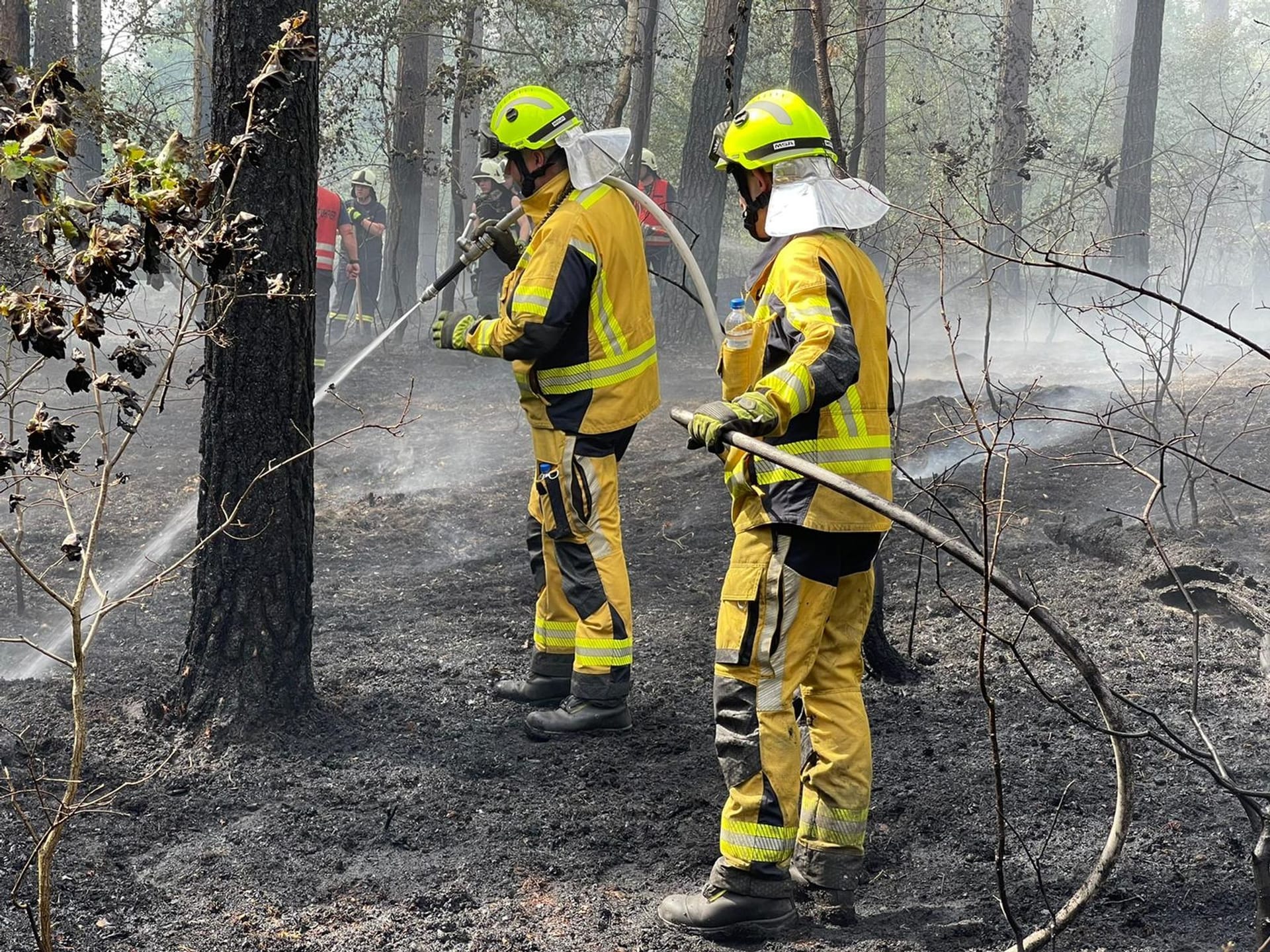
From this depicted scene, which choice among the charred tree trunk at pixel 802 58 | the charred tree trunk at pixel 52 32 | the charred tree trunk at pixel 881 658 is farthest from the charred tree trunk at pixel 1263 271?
the charred tree trunk at pixel 881 658

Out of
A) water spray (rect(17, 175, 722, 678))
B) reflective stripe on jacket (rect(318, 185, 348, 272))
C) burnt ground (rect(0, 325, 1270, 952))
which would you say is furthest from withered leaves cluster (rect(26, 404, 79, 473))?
reflective stripe on jacket (rect(318, 185, 348, 272))

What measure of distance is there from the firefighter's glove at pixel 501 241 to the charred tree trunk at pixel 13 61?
5.12 metres

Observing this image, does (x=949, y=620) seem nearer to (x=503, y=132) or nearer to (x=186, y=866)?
(x=503, y=132)

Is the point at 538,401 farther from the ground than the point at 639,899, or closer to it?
farther from the ground

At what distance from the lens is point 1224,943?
3.01 m

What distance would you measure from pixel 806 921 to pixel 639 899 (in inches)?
18.9

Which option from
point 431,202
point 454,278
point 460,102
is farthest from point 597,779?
point 431,202

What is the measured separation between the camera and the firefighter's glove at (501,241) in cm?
496

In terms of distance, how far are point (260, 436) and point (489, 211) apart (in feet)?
29.9

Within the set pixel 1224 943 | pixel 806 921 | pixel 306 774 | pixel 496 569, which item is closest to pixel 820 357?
pixel 806 921

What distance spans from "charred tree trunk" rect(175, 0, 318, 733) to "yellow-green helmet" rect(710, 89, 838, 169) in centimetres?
156

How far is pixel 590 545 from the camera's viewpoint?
465cm

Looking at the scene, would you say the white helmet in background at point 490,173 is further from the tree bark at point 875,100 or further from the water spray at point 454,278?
the tree bark at point 875,100

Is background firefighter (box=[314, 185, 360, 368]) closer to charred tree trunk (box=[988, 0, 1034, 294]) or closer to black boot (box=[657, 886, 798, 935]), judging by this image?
charred tree trunk (box=[988, 0, 1034, 294])
